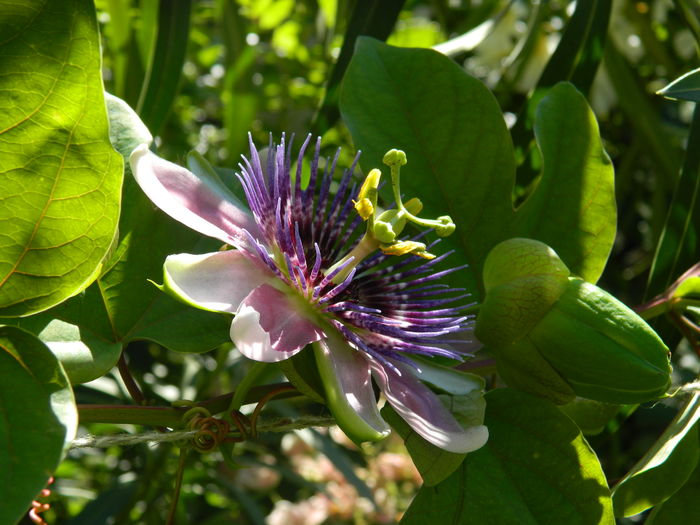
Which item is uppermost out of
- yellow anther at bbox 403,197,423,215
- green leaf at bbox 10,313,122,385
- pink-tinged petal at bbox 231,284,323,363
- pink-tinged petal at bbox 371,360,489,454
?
yellow anther at bbox 403,197,423,215

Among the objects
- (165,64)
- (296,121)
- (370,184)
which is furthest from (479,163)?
(296,121)

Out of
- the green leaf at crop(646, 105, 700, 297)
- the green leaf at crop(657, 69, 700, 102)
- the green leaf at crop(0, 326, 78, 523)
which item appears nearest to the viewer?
the green leaf at crop(0, 326, 78, 523)

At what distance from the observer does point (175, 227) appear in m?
0.63

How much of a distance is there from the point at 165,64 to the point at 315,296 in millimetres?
561

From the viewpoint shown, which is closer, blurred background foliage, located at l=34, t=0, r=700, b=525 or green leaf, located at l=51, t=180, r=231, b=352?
green leaf, located at l=51, t=180, r=231, b=352

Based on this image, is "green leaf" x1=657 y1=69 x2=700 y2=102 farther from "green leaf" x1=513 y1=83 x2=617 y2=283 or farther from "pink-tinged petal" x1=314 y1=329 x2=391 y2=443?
"pink-tinged petal" x1=314 y1=329 x2=391 y2=443

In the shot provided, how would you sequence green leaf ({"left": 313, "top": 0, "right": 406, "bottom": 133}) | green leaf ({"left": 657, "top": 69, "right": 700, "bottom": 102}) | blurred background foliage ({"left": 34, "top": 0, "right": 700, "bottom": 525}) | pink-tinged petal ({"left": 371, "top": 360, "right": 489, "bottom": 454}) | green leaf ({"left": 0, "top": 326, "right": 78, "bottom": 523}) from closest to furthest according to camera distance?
green leaf ({"left": 0, "top": 326, "right": 78, "bottom": 523}) → pink-tinged petal ({"left": 371, "top": 360, "right": 489, "bottom": 454}) → green leaf ({"left": 657, "top": 69, "right": 700, "bottom": 102}) → green leaf ({"left": 313, "top": 0, "right": 406, "bottom": 133}) → blurred background foliage ({"left": 34, "top": 0, "right": 700, "bottom": 525})

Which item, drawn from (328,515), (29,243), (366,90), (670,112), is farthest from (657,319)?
(328,515)

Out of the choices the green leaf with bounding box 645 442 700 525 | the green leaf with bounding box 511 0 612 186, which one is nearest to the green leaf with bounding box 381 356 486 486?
the green leaf with bounding box 645 442 700 525

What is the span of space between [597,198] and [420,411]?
0.28 metres

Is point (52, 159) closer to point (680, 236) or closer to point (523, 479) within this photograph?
point (523, 479)

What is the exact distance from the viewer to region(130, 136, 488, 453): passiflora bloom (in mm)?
513

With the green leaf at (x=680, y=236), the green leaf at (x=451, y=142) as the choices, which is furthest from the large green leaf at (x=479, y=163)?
the green leaf at (x=680, y=236)

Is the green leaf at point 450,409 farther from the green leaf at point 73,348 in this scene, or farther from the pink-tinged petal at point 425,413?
the green leaf at point 73,348
